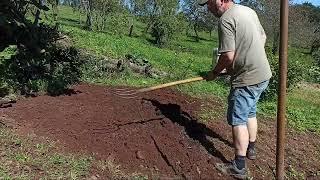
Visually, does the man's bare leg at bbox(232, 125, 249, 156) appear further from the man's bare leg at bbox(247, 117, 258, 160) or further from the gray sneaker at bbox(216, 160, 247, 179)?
the man's bare leg at bbox(247, 117, 258, 160)

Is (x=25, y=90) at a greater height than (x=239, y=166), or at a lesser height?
greater

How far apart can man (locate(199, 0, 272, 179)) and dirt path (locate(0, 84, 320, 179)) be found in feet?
1.32

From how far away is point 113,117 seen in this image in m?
6.01

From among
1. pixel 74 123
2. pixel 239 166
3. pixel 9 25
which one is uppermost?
pixel 9 25

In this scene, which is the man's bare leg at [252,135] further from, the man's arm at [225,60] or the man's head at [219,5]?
the man's head at [219,5]

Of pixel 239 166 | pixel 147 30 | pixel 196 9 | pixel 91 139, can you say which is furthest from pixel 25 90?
pixel 196 9

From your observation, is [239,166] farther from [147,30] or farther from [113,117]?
[147,30]

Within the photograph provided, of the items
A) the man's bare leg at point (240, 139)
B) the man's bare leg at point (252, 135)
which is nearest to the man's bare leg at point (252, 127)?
the man's bare leg at point (252, 135)

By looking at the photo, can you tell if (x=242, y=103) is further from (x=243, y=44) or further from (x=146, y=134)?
(x=146, y=134)

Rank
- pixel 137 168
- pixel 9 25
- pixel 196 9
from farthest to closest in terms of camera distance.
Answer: pixel 196 9 → pixel 9 25 → pixel 137 168

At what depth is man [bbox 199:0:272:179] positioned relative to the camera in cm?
493

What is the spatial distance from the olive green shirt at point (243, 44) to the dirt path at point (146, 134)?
1.00 meters

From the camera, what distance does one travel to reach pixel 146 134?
571cm

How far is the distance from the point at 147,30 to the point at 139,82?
21.4 m
